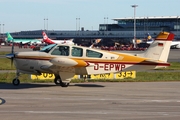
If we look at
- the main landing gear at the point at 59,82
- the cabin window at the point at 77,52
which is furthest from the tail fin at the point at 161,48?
the main landing gear at the point at 59,82

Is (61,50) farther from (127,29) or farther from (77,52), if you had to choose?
(127,29)

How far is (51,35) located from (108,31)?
76.5ft

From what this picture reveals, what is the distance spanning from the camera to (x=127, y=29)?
146 metres

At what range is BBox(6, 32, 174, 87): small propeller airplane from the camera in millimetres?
19203

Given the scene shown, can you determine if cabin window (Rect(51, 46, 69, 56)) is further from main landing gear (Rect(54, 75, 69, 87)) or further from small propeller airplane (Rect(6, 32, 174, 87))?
main landing gear (Rect(54, 75, 69, 87))

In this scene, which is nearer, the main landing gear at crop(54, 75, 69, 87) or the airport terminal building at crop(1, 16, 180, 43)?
the main landing gear at crop(54, 75, 69, 87)

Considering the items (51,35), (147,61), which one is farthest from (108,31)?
(147,61)

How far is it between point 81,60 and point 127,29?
12751 centimetres

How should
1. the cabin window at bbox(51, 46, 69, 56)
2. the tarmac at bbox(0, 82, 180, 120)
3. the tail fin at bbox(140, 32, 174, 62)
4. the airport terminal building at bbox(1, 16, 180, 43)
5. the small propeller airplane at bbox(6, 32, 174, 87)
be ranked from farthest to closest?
the airport terminal building at bbox(1, 16, 180, 43) < the tail fin at bbox(140, 32, 174, 62) < the cabin window at bbox(51, 46, 69, 56) < the small propeller airplane at bbox(6, 32, 174, 87) < the tarmac at bbox(0, 82, 180, 120)

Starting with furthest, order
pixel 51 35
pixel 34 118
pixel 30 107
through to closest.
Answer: pixel 51 35 < pixel 30 107 < pixel 34 118

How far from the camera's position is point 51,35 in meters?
156

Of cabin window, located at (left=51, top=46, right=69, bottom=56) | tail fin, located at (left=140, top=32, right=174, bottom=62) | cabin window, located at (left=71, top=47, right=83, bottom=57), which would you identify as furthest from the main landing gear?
tail fin, located at (left=140, top=32, right=174, bottom=62)

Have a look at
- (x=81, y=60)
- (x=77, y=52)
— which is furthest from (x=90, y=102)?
(x=77, y=52)

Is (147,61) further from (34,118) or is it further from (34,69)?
(34,118)
